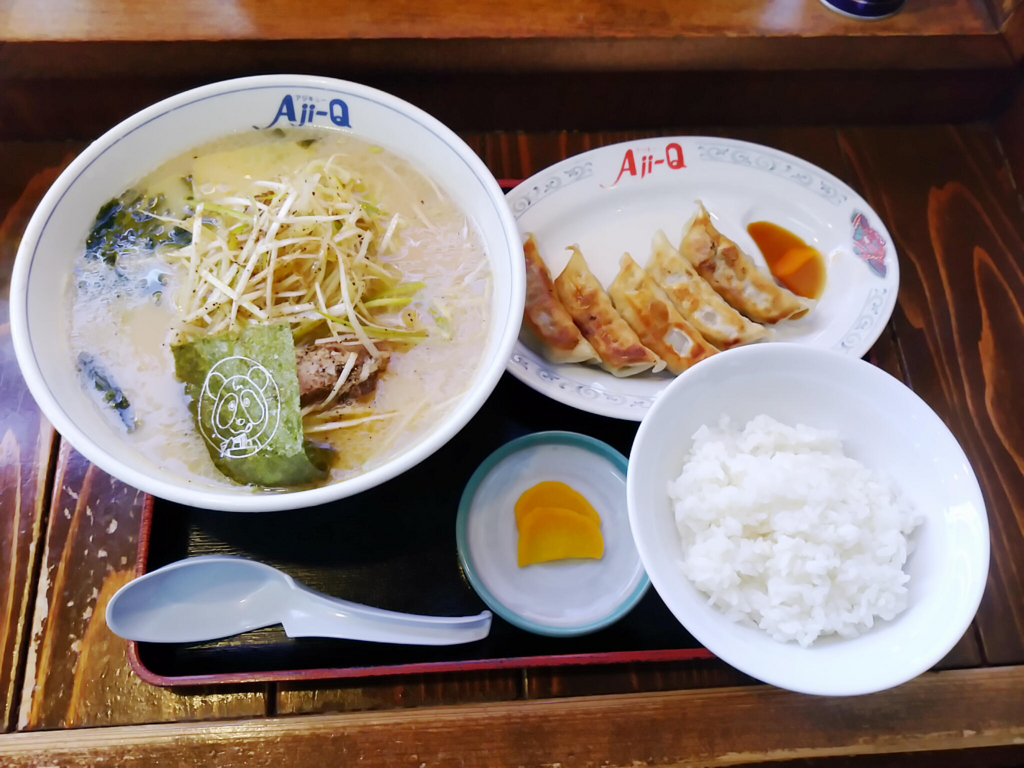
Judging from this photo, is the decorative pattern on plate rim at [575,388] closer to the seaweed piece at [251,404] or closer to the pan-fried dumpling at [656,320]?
the pan-fried dumpling at [656,320]

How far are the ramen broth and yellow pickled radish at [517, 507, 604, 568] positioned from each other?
0.91ft

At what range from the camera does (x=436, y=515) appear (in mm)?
1297

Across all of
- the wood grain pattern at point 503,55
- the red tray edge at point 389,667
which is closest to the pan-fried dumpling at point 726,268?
the wood grain pattern at point 503,55

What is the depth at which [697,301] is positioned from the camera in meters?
1.64

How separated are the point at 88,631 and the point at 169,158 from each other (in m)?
0.95

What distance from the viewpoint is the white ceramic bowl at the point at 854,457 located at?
1.05m

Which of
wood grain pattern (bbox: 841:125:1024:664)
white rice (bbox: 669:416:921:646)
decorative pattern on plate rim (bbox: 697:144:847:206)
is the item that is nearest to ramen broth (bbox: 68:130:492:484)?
white rice (bbox: 669:416:921:646)

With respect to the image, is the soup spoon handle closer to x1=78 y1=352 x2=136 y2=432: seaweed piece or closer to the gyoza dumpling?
x1=78 y1=352 x2=136 y2=432: seaweed piece

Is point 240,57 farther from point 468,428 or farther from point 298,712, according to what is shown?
point 298,712

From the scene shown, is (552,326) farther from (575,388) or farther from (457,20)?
(457,20)

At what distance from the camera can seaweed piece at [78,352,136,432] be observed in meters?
1.18

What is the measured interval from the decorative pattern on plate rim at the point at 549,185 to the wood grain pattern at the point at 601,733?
1.12 m

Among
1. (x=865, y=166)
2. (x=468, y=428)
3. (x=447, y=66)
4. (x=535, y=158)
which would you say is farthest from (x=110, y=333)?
(x=865, y=166)

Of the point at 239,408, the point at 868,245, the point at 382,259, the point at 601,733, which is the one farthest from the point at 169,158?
the point at 868,245
